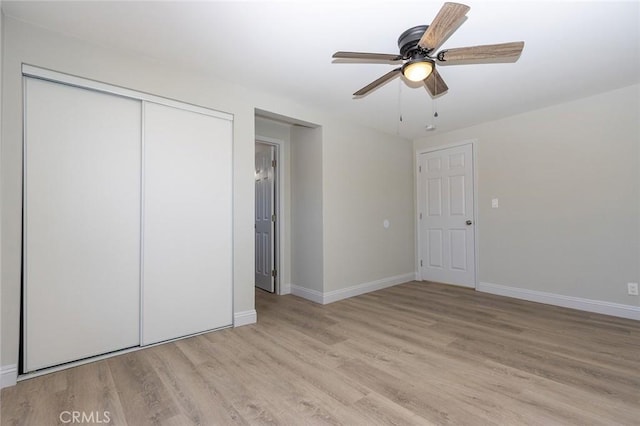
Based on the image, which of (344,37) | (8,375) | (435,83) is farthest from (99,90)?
(435,83)

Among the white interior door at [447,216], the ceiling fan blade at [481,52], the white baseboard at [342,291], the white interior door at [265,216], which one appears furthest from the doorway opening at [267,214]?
the ceiling fan blade at [481,52]

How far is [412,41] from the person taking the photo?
199 centimetres

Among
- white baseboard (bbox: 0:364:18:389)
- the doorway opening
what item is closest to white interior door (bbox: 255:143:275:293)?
the doorway opening

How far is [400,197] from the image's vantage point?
4.85 metres

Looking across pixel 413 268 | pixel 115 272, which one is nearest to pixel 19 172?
pixel 115 272

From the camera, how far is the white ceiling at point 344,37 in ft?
6.20

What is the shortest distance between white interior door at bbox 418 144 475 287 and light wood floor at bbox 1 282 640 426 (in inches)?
58.6

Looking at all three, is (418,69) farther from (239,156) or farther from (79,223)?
(79,223)

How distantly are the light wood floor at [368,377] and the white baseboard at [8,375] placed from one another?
0.06m

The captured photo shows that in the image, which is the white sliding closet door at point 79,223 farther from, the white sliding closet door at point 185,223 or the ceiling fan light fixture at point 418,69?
the ceiling fan light fixture at point 418,69

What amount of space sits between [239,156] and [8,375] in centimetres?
228

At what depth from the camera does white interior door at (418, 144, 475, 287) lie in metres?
4.40

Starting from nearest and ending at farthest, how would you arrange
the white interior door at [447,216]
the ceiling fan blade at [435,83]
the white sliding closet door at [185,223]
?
the ceiling fan blade at [435,83] → the white sliding closet door at [185,223] → the white interior door at [447,216]

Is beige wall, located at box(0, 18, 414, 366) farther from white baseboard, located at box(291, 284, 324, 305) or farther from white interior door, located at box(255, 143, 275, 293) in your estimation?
white interior door, located at box(255, 143, 275, 293)
